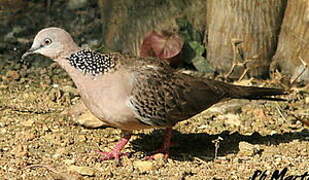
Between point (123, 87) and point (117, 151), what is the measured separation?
628 millimetres

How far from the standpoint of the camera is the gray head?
5039mm

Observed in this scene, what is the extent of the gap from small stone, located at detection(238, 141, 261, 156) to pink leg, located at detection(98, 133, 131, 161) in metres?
0.92

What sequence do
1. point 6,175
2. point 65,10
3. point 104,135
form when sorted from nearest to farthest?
point 6,175 < point 104,135 < point 65,10

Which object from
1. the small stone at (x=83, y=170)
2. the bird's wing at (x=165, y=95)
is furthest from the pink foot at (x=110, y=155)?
the bird's wing at (x=165, y=95)

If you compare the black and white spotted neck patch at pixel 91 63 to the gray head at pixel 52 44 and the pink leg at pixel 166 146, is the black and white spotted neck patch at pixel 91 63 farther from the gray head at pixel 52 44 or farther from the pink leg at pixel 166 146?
the pink leg at pixel 166 146

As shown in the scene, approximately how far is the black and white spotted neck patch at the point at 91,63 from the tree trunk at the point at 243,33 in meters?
2.11

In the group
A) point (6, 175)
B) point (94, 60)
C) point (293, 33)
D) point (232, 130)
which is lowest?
point (6, 175)

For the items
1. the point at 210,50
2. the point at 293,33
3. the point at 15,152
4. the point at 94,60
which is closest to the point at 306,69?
the point at 293,33

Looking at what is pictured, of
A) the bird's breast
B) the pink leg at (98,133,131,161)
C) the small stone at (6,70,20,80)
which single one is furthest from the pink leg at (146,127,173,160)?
the small stone at (6,70,20,80)

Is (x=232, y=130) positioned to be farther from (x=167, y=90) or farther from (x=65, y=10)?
(x=65, y=10)

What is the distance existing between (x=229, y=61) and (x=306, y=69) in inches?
31.0

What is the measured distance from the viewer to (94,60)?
199 inches

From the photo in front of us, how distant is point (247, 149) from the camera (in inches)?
215

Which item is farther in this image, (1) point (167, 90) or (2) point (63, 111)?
(2) point (63, 111)
